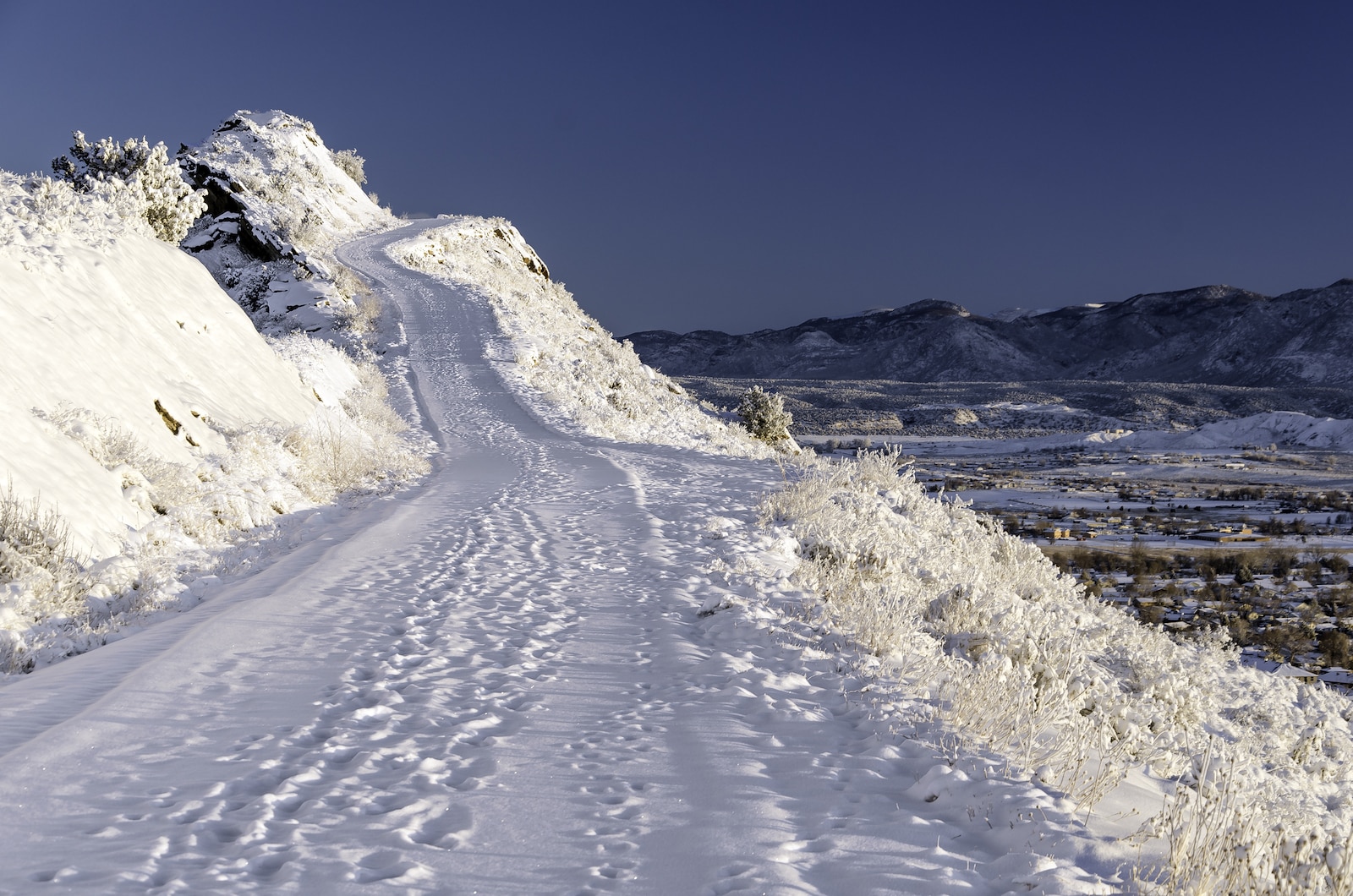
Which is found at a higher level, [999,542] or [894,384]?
[894,384]

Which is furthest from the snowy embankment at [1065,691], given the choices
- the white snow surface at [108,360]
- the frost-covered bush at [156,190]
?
the frost-covered bush at [156,190]

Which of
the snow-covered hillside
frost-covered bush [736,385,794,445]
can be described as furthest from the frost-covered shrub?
frost-covered bush [736,385,794,445]

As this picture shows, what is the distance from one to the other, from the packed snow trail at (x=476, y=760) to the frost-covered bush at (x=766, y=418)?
86.0ft

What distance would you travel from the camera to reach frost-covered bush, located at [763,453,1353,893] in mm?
3701

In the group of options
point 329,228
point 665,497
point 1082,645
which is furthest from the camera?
point 329,228

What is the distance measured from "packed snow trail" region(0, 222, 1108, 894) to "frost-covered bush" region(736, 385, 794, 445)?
26.2 metres

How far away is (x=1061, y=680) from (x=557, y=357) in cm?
2744

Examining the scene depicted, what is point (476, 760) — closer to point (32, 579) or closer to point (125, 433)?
point (32, 579)

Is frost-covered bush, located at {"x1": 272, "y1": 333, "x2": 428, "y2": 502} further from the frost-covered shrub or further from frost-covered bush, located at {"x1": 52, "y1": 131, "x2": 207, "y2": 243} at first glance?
the frost-covered shrub

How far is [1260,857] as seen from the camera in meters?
2.78

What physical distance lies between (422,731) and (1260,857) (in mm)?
3827

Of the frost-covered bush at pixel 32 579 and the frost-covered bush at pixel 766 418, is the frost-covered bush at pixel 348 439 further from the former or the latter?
the frost-covered bush at pixel 766 418

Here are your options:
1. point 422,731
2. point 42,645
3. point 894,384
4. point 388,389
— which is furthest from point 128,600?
point 894,384

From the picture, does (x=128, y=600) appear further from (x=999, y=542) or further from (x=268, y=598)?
(x=999, y=542)
